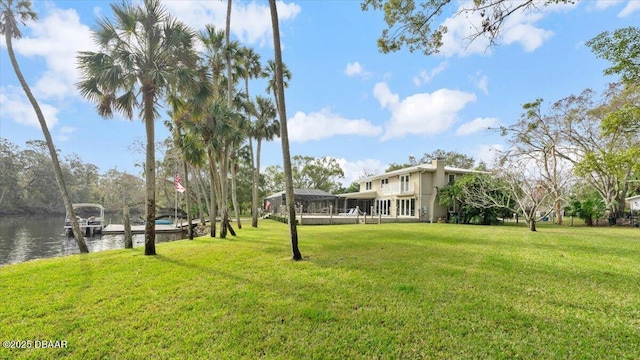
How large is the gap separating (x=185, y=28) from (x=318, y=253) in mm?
8773

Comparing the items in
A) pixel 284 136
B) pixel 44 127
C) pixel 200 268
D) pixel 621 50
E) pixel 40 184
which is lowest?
pixel 200 268

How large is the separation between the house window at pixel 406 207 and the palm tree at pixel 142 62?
73.9 ft

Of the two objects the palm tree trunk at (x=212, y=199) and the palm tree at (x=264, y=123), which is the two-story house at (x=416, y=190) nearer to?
the palm tree at (x=264, y=123)

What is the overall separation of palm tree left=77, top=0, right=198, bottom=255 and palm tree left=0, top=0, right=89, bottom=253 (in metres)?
4.56

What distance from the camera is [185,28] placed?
10086 millimetres

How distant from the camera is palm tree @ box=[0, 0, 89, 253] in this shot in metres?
12.2

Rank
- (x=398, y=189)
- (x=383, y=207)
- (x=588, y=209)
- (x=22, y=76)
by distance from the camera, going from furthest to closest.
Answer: (x=383, y=207) < (x=398, y=189) < (x=588, y=209) < (x=22, y=76)

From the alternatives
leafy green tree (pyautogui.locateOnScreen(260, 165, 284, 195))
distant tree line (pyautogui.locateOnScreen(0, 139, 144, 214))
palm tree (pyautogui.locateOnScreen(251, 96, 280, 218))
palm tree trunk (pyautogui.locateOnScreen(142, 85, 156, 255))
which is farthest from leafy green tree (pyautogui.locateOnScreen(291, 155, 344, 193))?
palm tree trunk (pyautogui.locateOnScreen(142, 85, 156, 255))

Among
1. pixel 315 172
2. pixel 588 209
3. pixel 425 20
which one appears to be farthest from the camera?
pixel 315 172

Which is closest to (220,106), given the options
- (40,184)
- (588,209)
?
(588,209)

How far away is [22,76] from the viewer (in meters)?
12.4

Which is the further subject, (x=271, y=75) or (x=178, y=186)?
(x=178, y=186)

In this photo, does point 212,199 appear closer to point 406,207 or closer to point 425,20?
point 425,20

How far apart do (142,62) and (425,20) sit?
8.60m
